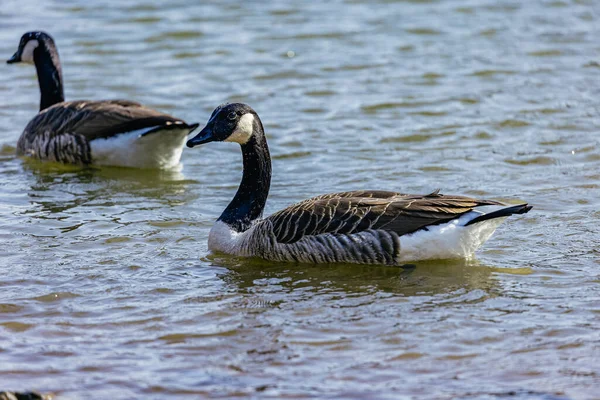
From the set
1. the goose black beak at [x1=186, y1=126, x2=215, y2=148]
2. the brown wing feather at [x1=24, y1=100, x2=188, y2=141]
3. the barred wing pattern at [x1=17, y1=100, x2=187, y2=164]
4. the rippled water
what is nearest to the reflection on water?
the rippled water

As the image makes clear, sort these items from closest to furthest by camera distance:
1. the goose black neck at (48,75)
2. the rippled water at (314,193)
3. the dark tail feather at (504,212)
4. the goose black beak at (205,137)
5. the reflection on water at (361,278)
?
1. the rippled water at (314,193)
2. the dark tail feather at (504,212)
3. the reflection on water at (361,278)
4. the goose black beak at (205,137)
5. the goose black neck at (48,75)

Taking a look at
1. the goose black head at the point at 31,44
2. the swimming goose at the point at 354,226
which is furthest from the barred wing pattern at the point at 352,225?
the goose black head at the point at 31,44

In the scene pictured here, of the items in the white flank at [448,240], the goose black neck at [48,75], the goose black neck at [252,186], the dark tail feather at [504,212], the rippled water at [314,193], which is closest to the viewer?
the rippled water at [314,193]

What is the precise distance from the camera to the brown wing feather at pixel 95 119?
451 inches

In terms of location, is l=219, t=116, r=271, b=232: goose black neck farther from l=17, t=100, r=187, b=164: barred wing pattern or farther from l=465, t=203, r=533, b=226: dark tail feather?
l=17, t=100, r=187, b=164: barred wing pattern

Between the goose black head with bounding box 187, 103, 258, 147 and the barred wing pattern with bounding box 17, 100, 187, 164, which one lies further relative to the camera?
the barred wing pattern with bounding box 17, 100, 187, 164

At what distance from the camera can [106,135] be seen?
1159cm

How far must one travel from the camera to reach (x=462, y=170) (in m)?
10.8

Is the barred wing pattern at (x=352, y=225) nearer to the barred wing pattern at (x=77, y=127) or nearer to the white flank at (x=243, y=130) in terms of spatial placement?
the white flank at (x=243, y=130)

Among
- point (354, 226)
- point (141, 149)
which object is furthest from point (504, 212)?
Result: point (141, 149)

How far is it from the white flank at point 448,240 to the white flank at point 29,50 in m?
6.85

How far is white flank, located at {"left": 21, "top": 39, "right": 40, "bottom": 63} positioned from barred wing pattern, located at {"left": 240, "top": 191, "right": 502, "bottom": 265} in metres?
5.78

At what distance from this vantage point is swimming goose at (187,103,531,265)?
25.7ft

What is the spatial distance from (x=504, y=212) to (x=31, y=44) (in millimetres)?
7589
